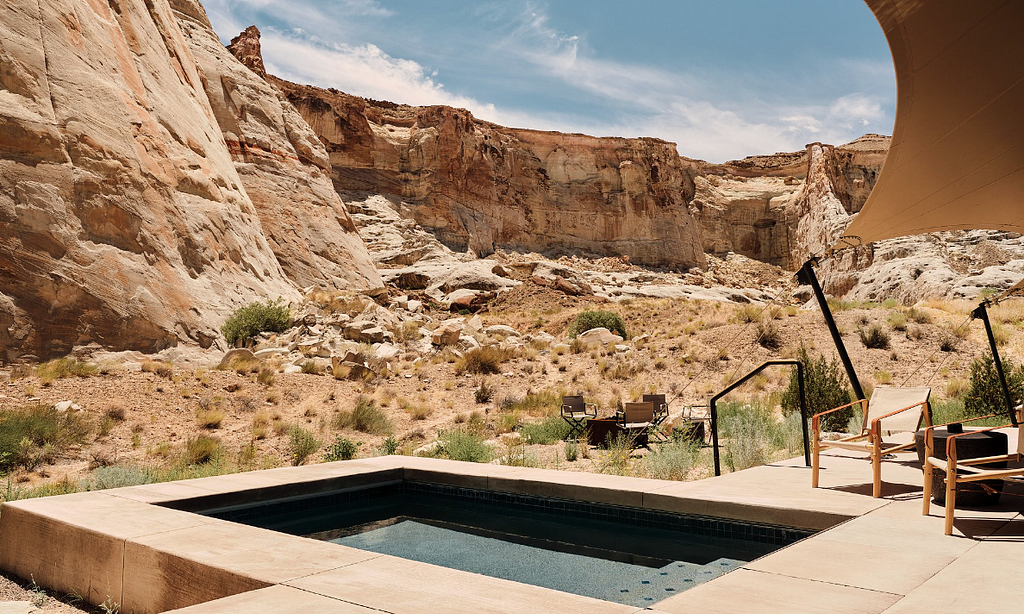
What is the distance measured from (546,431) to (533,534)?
241 inches

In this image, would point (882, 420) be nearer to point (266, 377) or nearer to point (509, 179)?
point (266, 377)

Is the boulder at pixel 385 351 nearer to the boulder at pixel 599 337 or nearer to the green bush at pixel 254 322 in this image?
the green bush at pixel 254 322

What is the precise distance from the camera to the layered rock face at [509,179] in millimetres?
48531

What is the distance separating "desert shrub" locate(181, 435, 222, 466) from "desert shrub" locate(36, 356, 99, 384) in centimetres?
454

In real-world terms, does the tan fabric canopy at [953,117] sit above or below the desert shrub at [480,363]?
above

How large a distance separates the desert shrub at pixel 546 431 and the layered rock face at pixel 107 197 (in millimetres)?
9634

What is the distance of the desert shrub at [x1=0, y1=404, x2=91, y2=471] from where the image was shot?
9.25 meters

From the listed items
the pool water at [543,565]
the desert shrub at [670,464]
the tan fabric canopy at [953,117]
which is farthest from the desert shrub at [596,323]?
the pool water at [543,565]

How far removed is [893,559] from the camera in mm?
3578

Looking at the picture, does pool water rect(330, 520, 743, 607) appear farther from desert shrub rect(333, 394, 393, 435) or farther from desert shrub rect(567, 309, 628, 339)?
desert shrub rect(567, 309, 628, 339)

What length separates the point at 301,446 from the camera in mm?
10469

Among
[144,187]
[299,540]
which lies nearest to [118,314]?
[144,187]

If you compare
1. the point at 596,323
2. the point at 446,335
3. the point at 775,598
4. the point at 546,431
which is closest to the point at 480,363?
the point at 446,335

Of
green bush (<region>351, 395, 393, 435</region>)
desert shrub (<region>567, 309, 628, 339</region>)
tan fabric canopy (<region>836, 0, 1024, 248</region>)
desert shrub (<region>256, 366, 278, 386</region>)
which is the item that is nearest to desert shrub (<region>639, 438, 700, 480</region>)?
tan fabric canopy (<region>836, 0, 1024, 248</region>)
